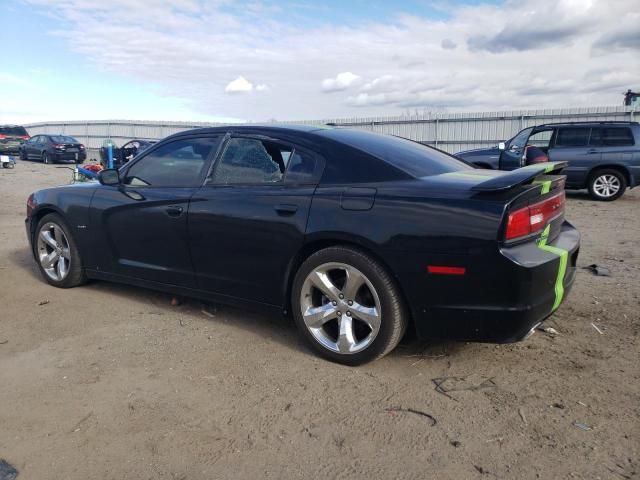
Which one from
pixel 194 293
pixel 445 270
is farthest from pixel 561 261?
pixel 194 293

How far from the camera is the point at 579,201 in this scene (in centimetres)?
1177

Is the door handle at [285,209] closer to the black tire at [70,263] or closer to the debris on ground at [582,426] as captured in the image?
the debris on ground at [582,426]

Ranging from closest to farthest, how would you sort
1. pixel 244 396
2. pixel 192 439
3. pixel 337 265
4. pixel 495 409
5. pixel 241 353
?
1. pixel 192 439
2. pixel 495 409
3. pixel 244 396
4. pixel 337 265
5. pixel 241 353

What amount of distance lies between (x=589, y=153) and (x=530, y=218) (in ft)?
33.3

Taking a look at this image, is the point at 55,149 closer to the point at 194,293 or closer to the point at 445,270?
the point at 194,293

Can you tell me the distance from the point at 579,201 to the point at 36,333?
11029 mm

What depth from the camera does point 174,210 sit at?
4094mm

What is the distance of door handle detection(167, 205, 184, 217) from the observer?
406 cm

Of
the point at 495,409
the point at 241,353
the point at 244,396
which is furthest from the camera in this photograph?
the point at 241,353

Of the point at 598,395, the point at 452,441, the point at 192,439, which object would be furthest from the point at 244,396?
the point at 598,395

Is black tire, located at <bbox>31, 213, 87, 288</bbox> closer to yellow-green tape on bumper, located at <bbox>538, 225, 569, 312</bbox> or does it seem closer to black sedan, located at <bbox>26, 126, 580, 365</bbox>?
black sedan, located at <bbox>26, 126, 580, 365</bbox>

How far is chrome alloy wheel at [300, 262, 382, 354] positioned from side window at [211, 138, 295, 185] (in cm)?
78

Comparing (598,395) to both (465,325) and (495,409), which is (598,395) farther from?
(465,325)

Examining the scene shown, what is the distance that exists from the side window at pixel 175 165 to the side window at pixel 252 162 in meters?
0.17
